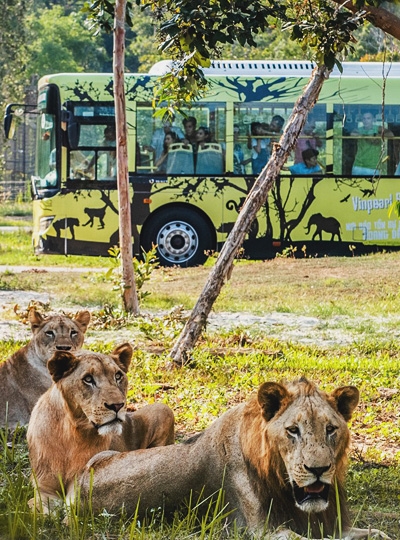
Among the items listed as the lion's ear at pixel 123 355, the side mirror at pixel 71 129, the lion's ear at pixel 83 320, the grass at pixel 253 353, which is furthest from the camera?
the side mirror at pixel 71 129

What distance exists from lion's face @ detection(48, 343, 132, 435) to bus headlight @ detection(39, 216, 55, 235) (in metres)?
13.4

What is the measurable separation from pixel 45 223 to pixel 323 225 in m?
4.45

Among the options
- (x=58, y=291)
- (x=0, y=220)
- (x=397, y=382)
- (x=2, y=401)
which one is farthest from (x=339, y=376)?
(x=0, y=220)

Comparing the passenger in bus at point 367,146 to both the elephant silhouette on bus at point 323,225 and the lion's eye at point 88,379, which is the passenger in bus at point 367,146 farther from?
the lion's eye at point 88,379

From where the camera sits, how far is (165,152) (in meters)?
18.6

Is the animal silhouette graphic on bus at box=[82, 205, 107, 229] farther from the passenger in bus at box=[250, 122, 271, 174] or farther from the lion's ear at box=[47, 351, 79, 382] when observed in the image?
the lion's ear at box=[47, 351, 79, 382]

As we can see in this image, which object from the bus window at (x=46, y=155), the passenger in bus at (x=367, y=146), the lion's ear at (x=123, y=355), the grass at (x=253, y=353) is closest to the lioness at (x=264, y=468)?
the grass at (x=253, y=353)

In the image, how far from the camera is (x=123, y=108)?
423 inches

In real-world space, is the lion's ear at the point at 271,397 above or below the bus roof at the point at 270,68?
below

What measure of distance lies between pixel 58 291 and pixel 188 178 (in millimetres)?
4822

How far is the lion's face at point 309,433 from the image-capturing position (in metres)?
4.13

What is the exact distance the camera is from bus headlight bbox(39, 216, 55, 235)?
1830 centimetres

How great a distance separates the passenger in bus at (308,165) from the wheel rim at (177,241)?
1.92 meters

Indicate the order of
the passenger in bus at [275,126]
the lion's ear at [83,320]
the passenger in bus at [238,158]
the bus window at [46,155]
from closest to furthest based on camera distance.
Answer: the lion's ear at [83,320]
the bus window at [46,155]
the passenger in bus at [238,158]
the passenger in bus at [275,126]
